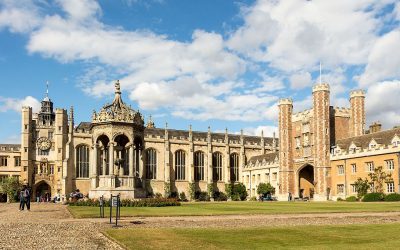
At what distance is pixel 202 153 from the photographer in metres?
83.1

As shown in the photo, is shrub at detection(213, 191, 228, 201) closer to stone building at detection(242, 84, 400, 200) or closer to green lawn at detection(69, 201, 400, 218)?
stone building at detection(242, 84, 400, 200)

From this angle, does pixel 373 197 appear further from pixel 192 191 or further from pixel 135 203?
pixel 192 191

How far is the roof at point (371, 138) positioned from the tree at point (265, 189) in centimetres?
1328

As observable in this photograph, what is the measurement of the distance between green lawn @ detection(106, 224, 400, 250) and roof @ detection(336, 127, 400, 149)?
38.1 metres

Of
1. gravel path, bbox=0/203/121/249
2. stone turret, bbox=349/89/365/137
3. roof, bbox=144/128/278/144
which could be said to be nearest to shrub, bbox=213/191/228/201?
roof, bbox=144/128/278/144

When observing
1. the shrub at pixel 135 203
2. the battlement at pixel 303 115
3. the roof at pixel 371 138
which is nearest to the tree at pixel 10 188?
the shrub at pixel 135 203

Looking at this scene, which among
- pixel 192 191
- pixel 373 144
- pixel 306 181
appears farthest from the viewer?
pixel 192 191

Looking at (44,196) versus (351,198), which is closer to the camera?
(351,198)

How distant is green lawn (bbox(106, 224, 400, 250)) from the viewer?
1302cm

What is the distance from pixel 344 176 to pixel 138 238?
160 feet

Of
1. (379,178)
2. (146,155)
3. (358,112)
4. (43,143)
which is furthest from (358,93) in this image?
(43,143)

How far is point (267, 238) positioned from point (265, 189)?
5743cm

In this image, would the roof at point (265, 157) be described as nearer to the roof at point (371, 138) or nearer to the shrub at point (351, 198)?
the roof at point (371, 138)

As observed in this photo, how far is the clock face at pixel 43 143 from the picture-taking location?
77.1 meters
